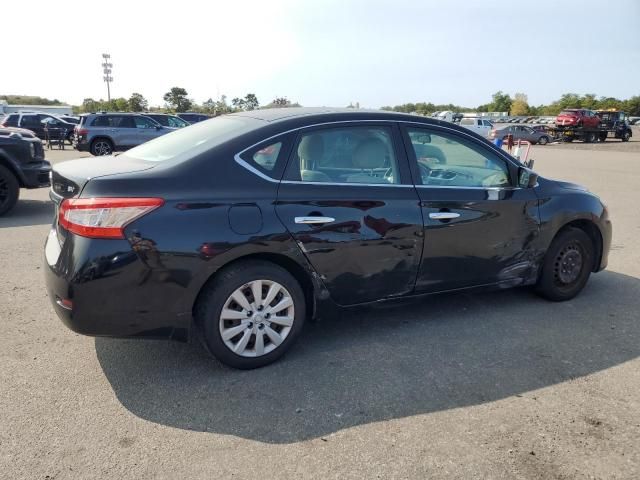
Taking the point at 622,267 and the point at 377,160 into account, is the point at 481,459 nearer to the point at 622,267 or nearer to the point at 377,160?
the point at 377,160

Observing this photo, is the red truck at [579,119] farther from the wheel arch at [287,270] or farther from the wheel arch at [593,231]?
the wheel arch at [287,270]

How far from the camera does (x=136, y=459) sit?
2.55 metres

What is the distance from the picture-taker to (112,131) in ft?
64.6

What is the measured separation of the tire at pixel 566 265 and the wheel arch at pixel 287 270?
2.25 metres

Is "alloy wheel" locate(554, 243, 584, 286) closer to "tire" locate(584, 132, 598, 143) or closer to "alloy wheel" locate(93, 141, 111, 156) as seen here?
"alloy wheel" locate(93, 141, 111, 156)

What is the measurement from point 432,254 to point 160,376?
210cm

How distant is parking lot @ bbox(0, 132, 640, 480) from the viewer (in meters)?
2.55

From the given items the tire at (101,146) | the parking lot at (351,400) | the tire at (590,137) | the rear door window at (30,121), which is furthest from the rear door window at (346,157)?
the tire at (590,137)

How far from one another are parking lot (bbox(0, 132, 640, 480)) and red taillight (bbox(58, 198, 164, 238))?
3.28ft

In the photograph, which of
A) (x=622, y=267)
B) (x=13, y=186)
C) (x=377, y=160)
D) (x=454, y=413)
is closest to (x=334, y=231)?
(x=377, y=160)

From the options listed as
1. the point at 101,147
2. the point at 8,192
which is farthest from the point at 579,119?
the point at 8,192

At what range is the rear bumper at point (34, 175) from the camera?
8.31 m

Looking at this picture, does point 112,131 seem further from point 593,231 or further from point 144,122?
point 593,231

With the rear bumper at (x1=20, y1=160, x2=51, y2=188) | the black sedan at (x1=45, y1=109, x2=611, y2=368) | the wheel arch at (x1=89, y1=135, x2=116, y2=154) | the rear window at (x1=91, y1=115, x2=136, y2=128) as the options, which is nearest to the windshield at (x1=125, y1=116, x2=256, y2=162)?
the black sedan at (x1=45, y1=109, x2=611, y2=368)
